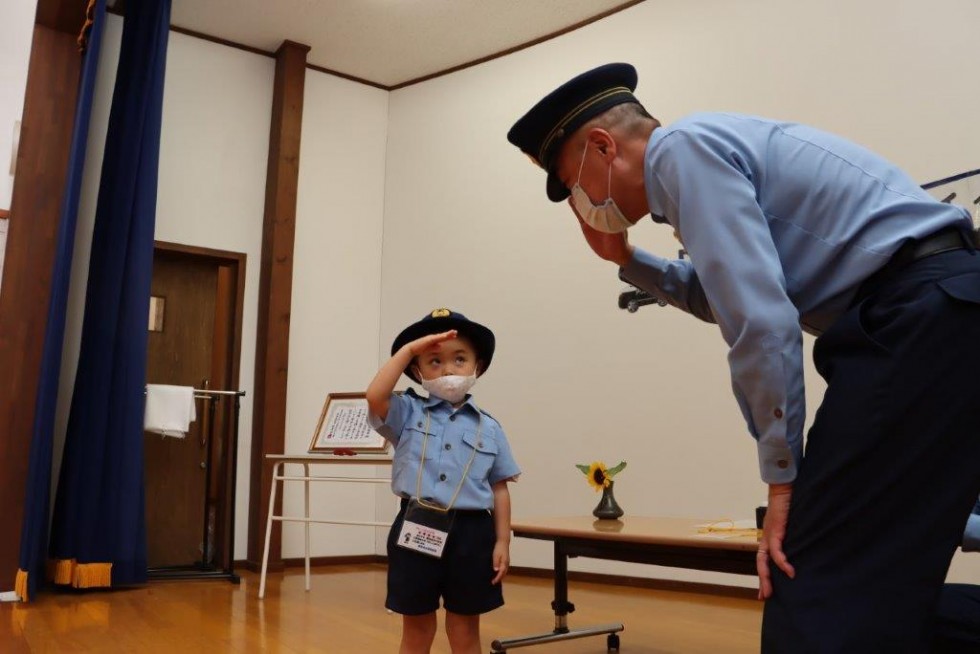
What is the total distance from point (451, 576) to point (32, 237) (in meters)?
3.22

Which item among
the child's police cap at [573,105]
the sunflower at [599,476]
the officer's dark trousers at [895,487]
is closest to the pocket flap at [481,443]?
the sunflower at [599,476]

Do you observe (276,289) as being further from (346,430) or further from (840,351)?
(840,351)

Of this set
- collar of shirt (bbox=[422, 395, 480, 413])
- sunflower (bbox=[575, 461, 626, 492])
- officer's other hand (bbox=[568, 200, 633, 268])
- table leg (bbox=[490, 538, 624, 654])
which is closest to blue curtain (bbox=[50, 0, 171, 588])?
table leg (bbox=[490, 538, 624, 654])

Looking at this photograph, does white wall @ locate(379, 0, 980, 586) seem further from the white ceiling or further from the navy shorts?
the navy shorts

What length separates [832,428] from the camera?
887mm

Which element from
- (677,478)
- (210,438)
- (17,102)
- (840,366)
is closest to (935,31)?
(677,478)

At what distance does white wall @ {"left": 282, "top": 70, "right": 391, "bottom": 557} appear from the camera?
5.32 m

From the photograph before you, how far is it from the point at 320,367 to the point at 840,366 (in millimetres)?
4790

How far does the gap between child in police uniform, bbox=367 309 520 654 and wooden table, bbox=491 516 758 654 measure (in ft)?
1.45

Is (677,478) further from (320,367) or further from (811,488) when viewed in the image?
(811,488)

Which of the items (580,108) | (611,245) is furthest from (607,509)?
(580,108)

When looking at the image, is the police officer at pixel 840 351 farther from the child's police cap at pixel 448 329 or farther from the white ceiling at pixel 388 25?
the white ceiling at pixel 388 25

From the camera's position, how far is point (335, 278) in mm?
5602

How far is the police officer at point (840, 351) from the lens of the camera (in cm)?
83
